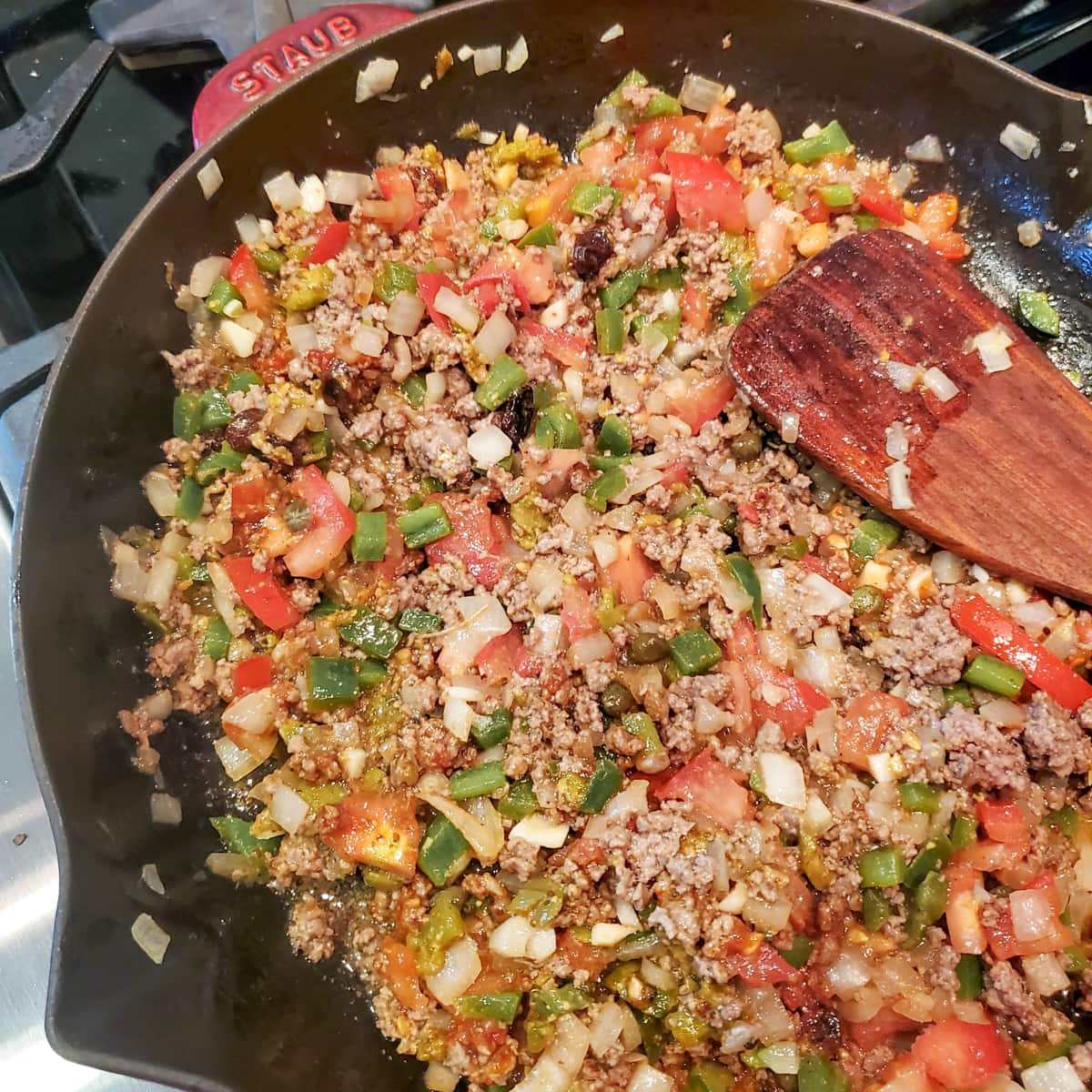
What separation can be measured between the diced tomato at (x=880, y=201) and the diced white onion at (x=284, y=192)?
5.31 feet

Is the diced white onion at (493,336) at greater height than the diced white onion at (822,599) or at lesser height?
greater

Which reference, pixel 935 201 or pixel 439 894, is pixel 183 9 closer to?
pixel 935 201

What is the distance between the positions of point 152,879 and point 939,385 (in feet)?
7.31

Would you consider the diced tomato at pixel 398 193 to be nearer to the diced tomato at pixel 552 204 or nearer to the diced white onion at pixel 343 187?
the diced white onion at pixel 343 187

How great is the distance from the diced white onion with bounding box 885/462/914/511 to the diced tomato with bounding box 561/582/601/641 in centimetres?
82

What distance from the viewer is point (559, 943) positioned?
1.91 metres

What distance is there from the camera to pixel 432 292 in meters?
2.30

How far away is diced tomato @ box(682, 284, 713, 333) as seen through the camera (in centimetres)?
245

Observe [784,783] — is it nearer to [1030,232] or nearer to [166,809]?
[166,809]

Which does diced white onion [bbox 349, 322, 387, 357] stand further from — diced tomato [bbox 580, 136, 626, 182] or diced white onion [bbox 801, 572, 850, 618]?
diced white onion [bbox 801, 572, 850, 618]

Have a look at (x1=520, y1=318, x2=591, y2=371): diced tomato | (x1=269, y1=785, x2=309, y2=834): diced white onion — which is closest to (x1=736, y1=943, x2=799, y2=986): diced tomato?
(x1=269, y1=785, x2=309, y2=834): diced white onion

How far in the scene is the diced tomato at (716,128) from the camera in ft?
8.25

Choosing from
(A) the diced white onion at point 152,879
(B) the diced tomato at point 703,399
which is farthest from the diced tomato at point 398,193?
(A) the diced white onion at point 152,879

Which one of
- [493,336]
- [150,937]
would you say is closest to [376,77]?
[493,336]
